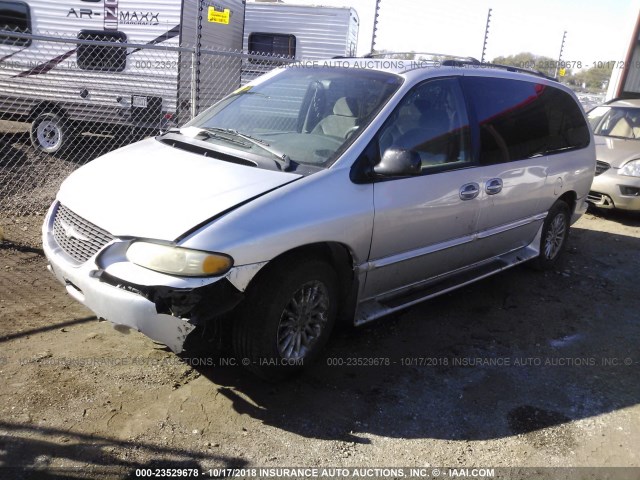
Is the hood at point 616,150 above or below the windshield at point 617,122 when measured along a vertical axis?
below

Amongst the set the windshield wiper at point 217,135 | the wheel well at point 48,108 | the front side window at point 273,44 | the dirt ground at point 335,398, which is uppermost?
the front side window at point 273,44

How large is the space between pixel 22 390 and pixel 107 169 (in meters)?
1.37

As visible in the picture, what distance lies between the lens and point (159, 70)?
8.61 meters

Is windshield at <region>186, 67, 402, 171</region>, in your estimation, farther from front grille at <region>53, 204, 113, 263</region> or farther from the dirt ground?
the dirt ground

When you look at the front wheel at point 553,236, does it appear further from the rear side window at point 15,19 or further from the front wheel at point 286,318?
the rear side window at point 15,19

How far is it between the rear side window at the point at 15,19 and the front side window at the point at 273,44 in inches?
163

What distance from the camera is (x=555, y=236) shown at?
18.5 ft

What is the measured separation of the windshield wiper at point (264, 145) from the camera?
323cm

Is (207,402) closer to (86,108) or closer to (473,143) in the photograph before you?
(473,143)

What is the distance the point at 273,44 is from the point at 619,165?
693cm

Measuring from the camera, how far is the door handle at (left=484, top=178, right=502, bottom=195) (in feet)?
13.8

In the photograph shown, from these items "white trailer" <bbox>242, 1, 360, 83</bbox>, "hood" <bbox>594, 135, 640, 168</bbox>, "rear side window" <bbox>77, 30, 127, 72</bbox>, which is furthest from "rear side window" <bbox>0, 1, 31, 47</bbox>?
"hood" <bbox>594, 135, 640, 168</bbox>

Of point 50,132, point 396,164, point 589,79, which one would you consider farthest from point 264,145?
point 589,79

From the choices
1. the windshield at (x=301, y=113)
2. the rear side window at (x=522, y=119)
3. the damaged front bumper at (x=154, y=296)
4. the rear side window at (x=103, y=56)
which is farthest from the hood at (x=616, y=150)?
the rear side window at (x=103, y=56)
